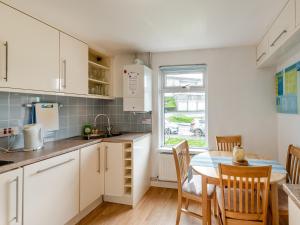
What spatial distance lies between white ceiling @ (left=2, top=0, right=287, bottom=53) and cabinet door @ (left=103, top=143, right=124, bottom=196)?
141 centimetres

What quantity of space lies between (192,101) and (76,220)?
2.30 metres

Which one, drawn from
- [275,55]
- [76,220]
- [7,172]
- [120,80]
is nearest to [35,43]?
[7,172]

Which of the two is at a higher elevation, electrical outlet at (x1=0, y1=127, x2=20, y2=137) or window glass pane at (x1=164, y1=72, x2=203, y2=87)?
window glass pane at (x1=164, y1=72, x2=203, y2=87)

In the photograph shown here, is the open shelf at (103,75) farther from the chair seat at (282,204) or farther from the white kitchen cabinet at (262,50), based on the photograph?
the chair seat at (282,204)

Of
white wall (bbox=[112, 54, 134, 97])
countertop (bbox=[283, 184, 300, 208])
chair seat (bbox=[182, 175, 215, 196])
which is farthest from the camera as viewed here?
white wall (bbox=[112, 54, 134, 97])

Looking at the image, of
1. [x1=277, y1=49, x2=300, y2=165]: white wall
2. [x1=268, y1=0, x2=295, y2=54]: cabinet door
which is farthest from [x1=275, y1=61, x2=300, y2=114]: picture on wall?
[x1=268, y1=0, x2=295, y2=54]: cabinet door

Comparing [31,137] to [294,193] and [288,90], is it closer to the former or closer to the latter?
[294,193]

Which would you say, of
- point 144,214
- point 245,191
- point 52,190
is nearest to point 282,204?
point 245,191

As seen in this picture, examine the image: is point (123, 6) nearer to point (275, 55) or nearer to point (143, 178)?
point (275, 55)

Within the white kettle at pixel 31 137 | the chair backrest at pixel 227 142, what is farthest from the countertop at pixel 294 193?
the white kettle at pixel 31 137

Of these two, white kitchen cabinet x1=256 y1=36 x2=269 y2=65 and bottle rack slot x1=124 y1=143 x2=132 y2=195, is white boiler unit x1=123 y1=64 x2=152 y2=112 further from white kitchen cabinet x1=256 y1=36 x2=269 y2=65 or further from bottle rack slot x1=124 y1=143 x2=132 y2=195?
white kitchen cabinet x1=256 y1=36 x2=269 y2=65

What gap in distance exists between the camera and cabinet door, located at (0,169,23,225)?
1434 mm

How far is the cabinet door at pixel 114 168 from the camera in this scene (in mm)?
2637

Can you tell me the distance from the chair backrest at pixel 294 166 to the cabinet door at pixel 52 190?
2.15 m
